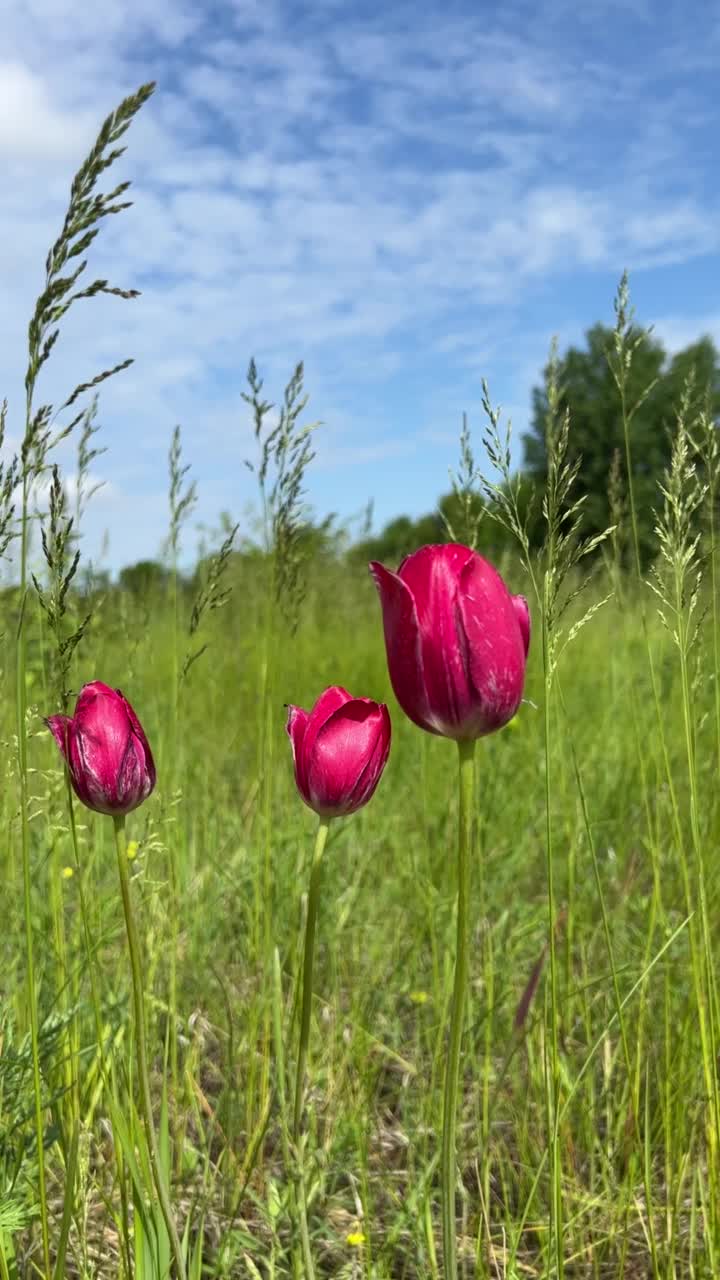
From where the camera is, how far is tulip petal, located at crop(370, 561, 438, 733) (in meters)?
0.71

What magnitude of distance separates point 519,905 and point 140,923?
0.84m

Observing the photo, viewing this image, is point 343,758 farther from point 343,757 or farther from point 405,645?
point 405,645

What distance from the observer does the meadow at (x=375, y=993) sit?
97 cm

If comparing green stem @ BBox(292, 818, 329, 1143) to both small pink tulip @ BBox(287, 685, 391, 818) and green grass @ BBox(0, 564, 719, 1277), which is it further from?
green grass @ BBox(0, 564, 719, 1277)

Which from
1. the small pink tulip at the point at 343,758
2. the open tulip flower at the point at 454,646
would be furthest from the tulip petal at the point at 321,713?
the open tulip flower at the point at 454,646

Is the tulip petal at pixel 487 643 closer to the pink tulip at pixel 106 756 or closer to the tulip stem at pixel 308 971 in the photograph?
the tulip stem at pixel 308 971

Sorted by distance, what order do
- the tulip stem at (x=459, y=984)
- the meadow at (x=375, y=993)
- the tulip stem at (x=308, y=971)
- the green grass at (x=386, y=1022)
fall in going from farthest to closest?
1. the green grass at (x=386, y=1022)
2. the meadow at (x=375, y=993)
3. the tulip stem at (x=308, y=971)
4. the tulip stem at (x=459, y=984)

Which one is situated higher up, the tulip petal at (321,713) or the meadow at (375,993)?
the tulip petal at (321,713)

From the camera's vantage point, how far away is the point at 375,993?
1.80m

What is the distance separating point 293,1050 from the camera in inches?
63.8

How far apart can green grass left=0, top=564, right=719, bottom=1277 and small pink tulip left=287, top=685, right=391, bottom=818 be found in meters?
0.27

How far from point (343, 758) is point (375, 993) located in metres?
1.14

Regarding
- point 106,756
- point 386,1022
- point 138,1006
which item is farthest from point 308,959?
point 386,1022

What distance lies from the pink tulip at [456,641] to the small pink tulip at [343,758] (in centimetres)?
10
